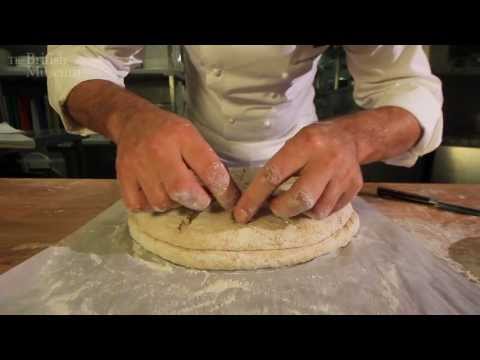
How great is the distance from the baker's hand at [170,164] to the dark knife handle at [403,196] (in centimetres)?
68

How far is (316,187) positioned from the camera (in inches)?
29.5

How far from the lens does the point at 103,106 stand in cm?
96

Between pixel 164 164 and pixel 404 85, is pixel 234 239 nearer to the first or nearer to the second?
pixel 164 164

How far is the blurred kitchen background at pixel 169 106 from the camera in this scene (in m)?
2.70

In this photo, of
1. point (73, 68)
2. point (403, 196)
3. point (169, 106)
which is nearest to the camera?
point (73, 68)

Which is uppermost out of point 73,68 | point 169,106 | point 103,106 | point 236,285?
point 73,68

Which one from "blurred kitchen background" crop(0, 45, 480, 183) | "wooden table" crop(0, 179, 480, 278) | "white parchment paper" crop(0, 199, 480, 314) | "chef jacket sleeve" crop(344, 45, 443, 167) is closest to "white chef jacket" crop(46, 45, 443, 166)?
"chef jacket sleeve" crop(344, 45, 443, 167)

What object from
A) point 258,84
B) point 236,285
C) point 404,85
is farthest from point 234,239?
point 404,85

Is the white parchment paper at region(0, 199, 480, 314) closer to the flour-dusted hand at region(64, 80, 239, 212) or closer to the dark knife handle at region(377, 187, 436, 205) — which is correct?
the flour-dusted hand at region(64, 80, 239, 212)

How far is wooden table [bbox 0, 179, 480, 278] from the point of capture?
89 cm

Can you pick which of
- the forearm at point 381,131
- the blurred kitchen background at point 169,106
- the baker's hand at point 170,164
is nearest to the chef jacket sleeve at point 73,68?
the baker's hand at point 170,164

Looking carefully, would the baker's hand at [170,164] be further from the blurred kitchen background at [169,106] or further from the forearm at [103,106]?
the blurred kitchen background at [169,106]

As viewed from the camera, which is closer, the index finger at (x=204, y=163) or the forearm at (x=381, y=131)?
the index finger at (x=204, y=163)

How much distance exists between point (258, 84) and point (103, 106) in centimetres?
55
